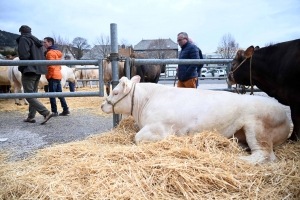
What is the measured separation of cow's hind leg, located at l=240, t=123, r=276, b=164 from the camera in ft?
8.25

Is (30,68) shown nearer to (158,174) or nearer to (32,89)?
(32,89)

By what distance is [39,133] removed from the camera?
4121 millimetres

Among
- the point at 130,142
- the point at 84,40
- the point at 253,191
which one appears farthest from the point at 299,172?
the point at 84,40

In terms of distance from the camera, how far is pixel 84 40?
46.6 metres

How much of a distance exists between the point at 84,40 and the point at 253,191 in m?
48.2

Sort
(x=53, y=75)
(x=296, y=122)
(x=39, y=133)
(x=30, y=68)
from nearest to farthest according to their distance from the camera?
(x=296, y=122) < (x=39, y=133) < (x=30, y=68) < (x=53, y=75)

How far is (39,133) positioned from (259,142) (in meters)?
3.39

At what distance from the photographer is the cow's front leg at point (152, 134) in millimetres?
2826

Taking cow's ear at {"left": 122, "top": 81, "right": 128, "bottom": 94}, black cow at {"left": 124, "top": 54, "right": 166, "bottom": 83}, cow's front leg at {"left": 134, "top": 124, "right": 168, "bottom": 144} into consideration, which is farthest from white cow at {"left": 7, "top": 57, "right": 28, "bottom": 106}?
cow's front leg at {"left": 134, "top": 124, "right": 168, "bottom": 144}

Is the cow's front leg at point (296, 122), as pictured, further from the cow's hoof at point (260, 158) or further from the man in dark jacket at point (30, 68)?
the man in dark jacket at point (30, 68)

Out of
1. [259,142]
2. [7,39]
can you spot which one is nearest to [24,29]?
[259,142]

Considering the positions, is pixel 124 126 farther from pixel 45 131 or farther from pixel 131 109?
pixel 45 131

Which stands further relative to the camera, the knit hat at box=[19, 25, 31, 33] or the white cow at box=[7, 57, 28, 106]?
the white cow at box=[7, 57, 28, 106]

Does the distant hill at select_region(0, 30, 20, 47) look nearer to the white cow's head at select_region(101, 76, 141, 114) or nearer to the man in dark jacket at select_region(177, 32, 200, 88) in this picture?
the man in dark jacket at select_region(177, 32, 200, 88)
